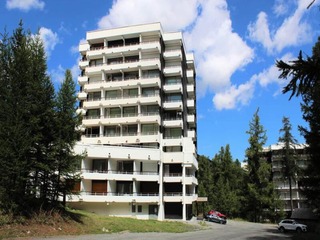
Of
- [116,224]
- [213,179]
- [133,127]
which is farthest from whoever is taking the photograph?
[213,179]

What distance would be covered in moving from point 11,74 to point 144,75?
136 feet

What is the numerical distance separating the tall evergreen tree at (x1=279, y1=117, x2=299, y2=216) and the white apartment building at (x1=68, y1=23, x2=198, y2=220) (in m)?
18.4

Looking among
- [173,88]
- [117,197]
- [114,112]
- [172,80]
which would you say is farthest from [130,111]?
[117,197]

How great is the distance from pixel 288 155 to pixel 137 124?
30436 millimetres

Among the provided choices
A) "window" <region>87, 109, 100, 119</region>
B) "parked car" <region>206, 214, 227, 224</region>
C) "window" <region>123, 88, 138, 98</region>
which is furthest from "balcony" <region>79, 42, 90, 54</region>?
"parked car" <region>206, 214, 227, 224</region>

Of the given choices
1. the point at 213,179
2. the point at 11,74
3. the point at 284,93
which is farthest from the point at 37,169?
the point at 213,179

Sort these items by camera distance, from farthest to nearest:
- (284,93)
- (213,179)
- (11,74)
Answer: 1. (213,179)
2. (11,74)
3. (284,93)

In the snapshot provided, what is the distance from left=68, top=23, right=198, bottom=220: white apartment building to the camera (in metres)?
57.3

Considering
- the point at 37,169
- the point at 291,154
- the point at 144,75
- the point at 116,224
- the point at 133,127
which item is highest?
the point at 144,75

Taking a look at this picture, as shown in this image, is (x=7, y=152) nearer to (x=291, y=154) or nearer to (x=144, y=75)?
(x=144, y=75)

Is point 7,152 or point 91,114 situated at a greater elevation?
point 91,114

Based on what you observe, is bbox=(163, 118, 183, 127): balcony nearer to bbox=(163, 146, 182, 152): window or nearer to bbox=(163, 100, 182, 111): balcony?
bbox=(163, 100, 182, 111): balcony

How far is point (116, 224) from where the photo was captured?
123 ft

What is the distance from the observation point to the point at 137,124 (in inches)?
2746
